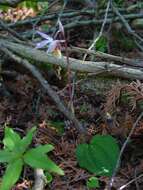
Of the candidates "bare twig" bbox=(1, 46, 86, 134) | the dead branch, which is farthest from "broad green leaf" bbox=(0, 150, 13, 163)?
the dead branch

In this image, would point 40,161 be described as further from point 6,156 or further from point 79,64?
point 79,64

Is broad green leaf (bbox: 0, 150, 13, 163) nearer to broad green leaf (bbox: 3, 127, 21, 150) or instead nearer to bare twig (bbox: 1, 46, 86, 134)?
broad green leaf (bbox: 3, 127, 21, 150)

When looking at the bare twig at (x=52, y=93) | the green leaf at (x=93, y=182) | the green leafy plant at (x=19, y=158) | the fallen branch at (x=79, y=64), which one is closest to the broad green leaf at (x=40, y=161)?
the green leafy plant at (x=19, y=158)

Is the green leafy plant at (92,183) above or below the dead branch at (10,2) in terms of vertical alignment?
below

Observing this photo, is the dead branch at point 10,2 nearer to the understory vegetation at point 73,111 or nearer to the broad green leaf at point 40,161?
the understory vegetation at point 73,111

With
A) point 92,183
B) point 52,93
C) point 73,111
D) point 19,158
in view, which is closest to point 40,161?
point 19,158

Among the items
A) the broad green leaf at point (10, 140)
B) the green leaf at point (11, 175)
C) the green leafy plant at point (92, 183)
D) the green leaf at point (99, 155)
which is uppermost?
the broad green leaf at point (10, 140)
